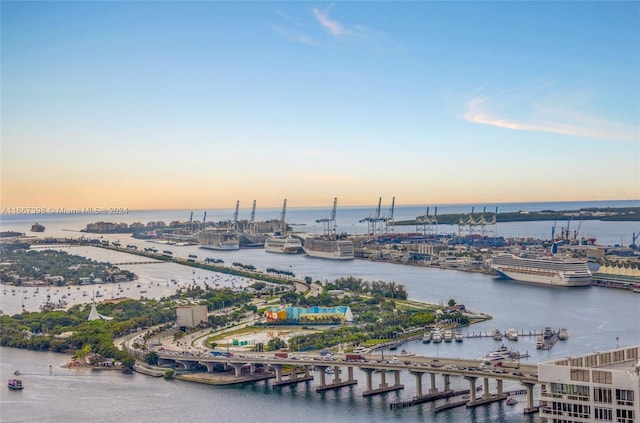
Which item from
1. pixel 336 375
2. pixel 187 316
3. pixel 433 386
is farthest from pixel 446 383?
pixel 187 316

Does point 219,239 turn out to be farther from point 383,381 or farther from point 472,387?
point 472,387

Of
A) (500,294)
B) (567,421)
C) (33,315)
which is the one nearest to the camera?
(567,421)

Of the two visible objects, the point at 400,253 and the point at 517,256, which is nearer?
the point at 517,256

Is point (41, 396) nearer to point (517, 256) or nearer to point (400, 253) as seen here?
point (517, 256)

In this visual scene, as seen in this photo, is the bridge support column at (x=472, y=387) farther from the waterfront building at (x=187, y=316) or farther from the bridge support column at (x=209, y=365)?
the waterfront building at (x=187, y=316)

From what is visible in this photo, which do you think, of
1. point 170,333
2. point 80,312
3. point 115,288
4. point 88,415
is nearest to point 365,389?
point 88,415

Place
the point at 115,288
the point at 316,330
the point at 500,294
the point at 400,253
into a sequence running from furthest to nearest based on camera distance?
the point at 400,253 → the point at 115,288 → the point at 500,294 → the point at 316,330

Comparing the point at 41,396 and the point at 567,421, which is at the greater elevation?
the point at 567,421

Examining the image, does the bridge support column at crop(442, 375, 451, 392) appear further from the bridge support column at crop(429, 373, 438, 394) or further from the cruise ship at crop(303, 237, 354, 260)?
the cruise ship at crop(303, 237, 354, 260)
